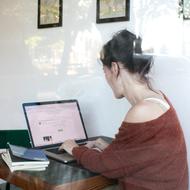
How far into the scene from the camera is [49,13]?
2.31 m

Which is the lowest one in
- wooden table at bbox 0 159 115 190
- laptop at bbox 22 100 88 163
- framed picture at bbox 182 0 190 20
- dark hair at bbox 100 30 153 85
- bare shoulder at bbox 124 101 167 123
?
wooden table at bbox 0 159 115 190

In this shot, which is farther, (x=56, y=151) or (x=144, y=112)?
(x=56, y=151)

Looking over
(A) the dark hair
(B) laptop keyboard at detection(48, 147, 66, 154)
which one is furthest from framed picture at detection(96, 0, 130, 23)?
(B) laptop keyboard at detection(48, 147, 66, 154)

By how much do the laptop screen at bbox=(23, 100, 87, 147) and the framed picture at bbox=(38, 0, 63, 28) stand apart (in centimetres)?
68

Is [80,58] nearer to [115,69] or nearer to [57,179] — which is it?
[115,69]

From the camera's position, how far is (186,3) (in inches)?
69.2

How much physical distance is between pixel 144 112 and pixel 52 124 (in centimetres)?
67

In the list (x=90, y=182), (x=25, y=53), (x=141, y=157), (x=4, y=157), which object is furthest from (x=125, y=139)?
(x=25, y=53)

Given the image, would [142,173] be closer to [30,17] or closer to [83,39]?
[83,39]

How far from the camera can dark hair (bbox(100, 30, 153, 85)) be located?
1.38m

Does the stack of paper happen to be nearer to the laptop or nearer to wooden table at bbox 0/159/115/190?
wooden table at bbox 0/159/115/190

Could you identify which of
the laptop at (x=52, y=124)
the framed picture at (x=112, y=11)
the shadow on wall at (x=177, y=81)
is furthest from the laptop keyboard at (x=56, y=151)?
the framed picture at (x=112, y=11)

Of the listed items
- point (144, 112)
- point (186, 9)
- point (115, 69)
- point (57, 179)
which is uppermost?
point (186, 9)

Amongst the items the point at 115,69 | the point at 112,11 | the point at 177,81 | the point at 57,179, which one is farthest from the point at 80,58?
the point at 57,179
